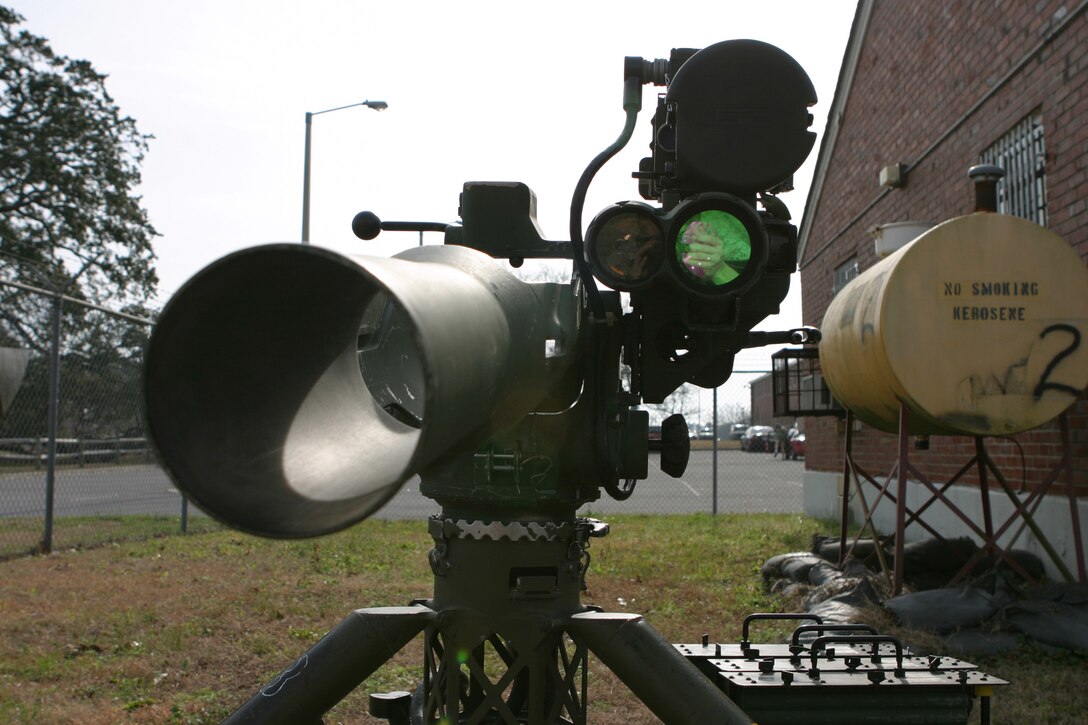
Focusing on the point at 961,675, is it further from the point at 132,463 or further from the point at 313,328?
the point at 132,463

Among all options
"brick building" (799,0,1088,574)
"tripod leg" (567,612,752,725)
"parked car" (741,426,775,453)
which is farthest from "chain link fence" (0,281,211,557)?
"parked car" (741,426,775,453)

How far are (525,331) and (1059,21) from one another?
22.4ft

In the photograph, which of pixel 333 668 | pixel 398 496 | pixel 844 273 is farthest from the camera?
Result: pixel 844 273

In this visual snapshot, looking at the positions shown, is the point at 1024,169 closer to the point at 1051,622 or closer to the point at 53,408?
the point at 1051,622

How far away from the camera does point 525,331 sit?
158cm

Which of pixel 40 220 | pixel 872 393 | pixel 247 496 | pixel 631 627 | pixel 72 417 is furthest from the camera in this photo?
pixel 40 220

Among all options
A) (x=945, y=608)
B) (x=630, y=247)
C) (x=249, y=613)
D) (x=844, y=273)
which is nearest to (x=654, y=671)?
(x=630, y=247)

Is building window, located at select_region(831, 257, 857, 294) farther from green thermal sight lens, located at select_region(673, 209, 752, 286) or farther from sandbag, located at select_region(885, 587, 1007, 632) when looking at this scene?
green thermal sight lens, located at select_region(673, 209, 752, 286)

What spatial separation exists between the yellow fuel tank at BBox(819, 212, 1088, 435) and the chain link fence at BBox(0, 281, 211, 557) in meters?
6.08

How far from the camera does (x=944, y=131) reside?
9.46m

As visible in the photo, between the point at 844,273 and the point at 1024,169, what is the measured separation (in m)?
5.42

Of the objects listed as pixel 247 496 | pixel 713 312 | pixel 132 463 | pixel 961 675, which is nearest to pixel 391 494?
pixel 247 496

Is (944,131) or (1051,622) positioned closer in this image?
(1051,622)

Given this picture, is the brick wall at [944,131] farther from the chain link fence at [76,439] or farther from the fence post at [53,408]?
the fence post at [53,408]
